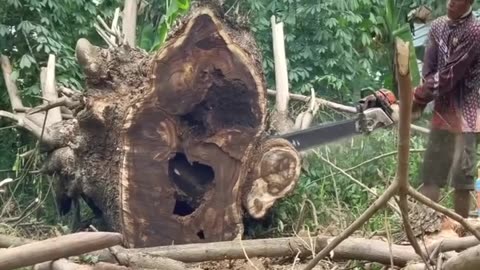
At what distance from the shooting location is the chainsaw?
446 centimetres

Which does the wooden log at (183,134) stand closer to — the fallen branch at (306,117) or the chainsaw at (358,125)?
the chainsaw at (358,125)

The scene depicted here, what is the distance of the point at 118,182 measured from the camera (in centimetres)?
457

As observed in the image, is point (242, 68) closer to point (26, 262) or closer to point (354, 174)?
point (354, 174)

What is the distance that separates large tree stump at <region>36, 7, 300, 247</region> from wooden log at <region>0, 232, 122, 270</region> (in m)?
2.26

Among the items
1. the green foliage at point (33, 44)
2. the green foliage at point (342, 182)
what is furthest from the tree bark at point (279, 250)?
the green foliage at point (33, 44)

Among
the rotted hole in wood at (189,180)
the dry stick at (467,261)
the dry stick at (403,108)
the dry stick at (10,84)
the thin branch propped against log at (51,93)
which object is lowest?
the dry stick at (467,261)

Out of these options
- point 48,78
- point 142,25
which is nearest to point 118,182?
point 48,78

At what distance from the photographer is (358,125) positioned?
15.2 ft

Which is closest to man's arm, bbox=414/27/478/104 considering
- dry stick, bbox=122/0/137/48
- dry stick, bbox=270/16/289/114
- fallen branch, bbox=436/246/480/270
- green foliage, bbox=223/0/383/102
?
dry stick, bbox=270/16/289/114

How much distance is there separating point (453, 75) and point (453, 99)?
6.6 inches

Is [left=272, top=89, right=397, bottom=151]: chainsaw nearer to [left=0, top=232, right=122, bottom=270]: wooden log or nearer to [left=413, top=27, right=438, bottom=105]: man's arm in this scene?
[left=413, top=27, right=438, bottom=105]: man's arm

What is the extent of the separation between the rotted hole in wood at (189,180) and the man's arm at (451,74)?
1.23m

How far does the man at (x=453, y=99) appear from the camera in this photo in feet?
13.8

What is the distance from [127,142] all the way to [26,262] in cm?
229
